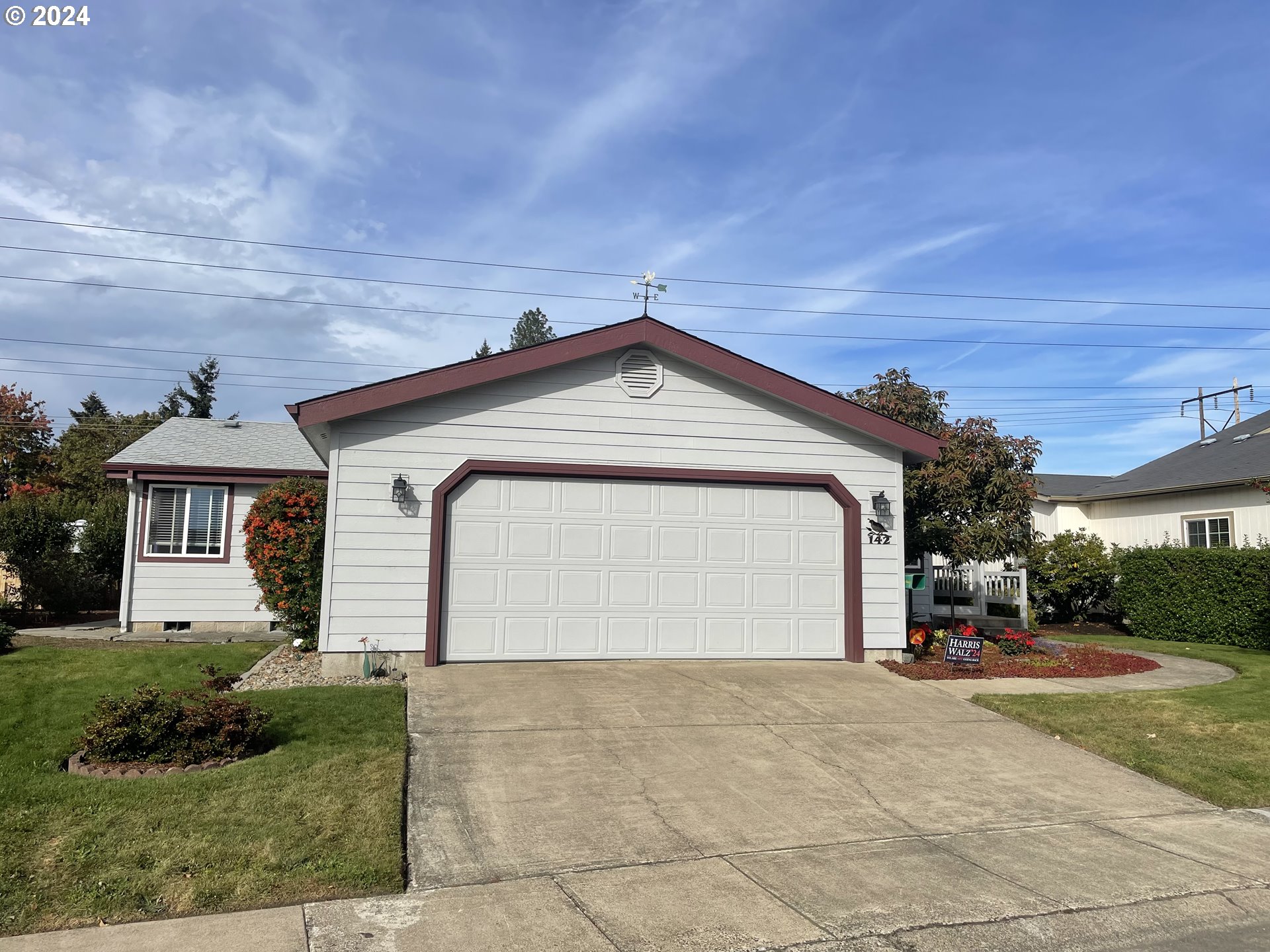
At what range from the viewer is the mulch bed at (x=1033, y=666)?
11.4 m

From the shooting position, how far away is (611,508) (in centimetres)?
1128

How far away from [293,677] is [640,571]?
4464mm

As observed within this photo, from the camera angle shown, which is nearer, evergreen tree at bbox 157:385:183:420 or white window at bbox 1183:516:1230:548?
white window at bbox 1183:516:1230:548

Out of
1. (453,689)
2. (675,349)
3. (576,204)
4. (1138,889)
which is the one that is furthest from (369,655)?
(576,204)

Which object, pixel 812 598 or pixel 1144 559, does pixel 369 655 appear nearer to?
pixel 812 598

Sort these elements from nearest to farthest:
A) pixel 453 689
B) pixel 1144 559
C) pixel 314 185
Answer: pixel 453 689 < pixel 314 185 < pixel 1144 559

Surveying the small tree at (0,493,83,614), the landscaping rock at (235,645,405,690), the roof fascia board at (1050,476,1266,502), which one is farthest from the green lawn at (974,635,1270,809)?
the small tree at (0,493,83,614)

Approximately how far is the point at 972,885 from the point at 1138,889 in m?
1.02

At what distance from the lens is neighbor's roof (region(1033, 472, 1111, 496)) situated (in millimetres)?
28216

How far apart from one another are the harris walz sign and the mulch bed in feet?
0.21

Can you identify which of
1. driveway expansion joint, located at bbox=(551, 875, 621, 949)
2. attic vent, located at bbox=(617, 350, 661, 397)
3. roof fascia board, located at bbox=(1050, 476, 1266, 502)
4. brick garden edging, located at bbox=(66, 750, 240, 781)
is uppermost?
attic vent, located at bbox=(617, 350, 661, 397)

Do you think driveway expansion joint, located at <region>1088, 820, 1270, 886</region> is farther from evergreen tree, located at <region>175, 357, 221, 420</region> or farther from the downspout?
evergreen tree, located at <region>175, 357, 221, 420</region>

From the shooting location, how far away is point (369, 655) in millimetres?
10227

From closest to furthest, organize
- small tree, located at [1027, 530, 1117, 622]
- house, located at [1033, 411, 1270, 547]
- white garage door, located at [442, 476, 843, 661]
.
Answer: white garage door, located at [442, 476, 843, 661] → house, located at [1033, 411, 1270, 547] → small tree, located at [1027, 530, 1117, 622]
